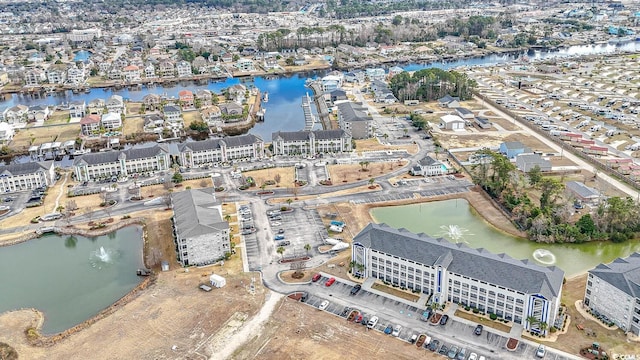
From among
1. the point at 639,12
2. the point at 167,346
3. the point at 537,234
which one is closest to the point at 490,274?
the point at 537,234

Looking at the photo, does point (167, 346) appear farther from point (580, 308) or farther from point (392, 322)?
point (580, 308)

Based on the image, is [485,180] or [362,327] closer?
[362,327]

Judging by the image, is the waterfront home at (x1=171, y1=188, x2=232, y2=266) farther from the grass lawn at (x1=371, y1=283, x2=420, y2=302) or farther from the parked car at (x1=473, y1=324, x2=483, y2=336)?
the parked car at (x1=473, y1=324, x2=483, y2=336)

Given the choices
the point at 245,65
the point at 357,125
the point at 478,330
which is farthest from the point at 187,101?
the point at 478,330

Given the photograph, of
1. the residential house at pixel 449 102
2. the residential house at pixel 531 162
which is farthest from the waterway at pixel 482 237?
the residential house at pixel 449 102

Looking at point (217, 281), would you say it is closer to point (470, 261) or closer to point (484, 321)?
point (470, 261)

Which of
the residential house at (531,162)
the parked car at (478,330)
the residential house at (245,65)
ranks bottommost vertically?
the parked car at (478,330)

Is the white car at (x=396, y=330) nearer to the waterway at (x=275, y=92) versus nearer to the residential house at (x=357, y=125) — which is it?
the residential house at (x=357, y=125)
